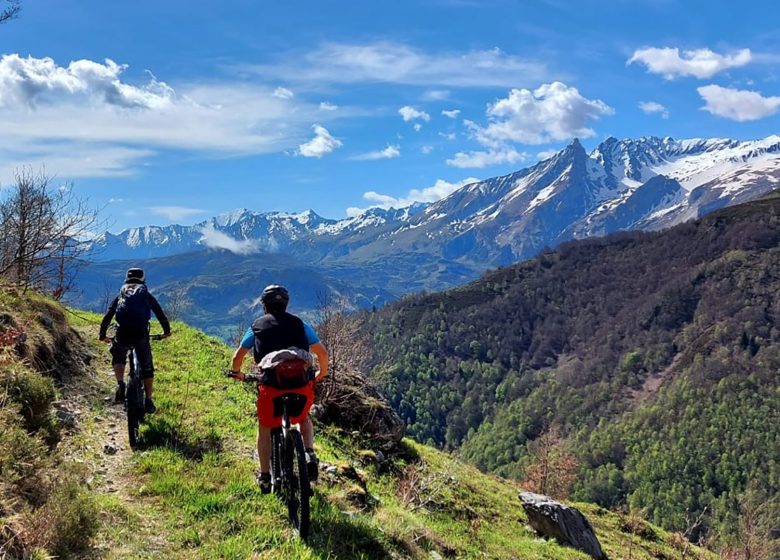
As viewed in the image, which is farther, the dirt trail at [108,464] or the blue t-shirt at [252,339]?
the blue t-shirt at [252,339]

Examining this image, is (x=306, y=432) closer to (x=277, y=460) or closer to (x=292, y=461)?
(x=292, y=461)

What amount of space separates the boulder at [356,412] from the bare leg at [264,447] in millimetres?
8089

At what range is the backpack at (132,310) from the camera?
10.8 meters

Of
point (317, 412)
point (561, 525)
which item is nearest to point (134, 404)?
point (317, 412)

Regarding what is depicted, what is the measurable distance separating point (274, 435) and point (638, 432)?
699ft

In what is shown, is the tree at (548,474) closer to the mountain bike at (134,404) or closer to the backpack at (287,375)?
the mountain bike at (134,404)

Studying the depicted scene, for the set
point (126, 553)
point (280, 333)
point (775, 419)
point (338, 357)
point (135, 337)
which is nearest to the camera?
point (126, 553)

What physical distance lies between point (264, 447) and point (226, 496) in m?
0.91

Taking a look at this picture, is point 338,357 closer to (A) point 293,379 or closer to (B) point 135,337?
(B) point 135,337

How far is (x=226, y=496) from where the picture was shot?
8.07m

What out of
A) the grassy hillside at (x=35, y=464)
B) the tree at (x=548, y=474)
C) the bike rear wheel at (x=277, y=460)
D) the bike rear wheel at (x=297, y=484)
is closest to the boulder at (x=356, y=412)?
the grassy hillside at (x=35, y=464)

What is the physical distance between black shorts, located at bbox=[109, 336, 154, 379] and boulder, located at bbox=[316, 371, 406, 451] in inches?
243

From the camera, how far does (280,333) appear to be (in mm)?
7766

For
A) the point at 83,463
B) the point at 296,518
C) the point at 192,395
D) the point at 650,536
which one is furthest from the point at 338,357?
the point at 650,536
